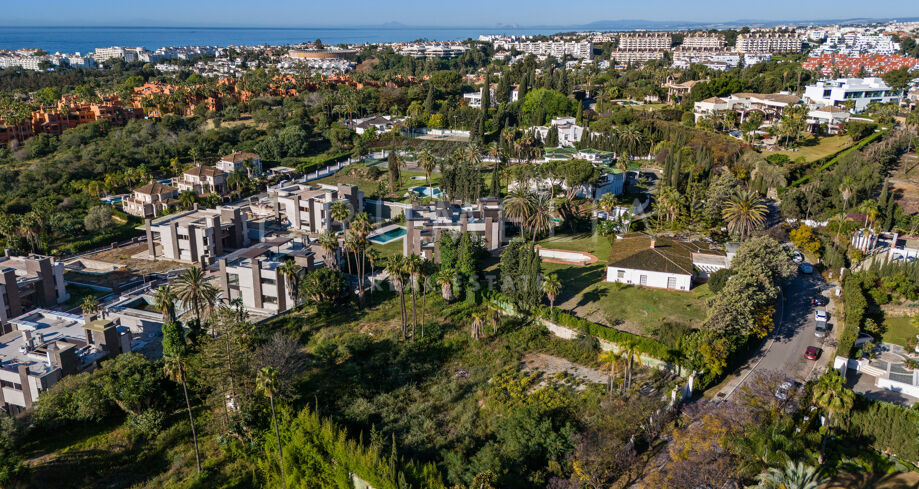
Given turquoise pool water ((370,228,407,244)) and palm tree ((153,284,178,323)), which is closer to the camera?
palm tree ((153,284,178,323))

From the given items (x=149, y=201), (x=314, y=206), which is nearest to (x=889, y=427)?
(x=314, y=206)

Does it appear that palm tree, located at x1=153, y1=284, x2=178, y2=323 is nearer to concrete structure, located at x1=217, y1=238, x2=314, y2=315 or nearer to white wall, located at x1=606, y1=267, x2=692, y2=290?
concrete structure, located at x1=217, y1=238, x2=314, y2=315

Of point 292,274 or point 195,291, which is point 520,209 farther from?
point 195,291

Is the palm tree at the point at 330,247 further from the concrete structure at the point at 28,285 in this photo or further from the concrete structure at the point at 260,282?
the concrete structure at the point at 28,285

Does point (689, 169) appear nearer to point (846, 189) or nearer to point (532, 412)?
point (846, 189)

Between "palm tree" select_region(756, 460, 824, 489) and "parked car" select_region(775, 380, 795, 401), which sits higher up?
"palm tree" select_region(756, 460, 824, 489)

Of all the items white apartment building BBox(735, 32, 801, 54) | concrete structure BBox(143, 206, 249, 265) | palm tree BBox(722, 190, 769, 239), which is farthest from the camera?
white apartment building BBox(735, 32, 801, 54)

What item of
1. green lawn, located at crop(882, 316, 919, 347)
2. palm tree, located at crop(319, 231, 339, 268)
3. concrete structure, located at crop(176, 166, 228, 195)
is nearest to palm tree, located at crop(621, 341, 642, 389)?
green lawn, located at crop(882, 316, 919, 347)
